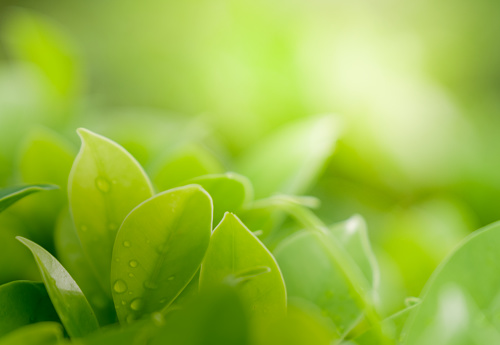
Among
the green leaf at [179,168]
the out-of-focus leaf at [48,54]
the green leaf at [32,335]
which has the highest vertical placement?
the out-of-focus leaf at [48,54]

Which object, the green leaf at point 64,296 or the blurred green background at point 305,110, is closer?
the green leaf at point 64,296

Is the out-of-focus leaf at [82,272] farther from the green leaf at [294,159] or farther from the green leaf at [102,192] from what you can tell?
the green leaf at [294,159]

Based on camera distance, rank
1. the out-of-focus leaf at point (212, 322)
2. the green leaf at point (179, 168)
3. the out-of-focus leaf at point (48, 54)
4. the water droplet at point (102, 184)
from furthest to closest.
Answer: the out-of-focus leaf at point (48, 54)
the green leaf at point (179, 168)
the water droplet at point (102, 184)
the out-of-focus leaf at point (212, 322)

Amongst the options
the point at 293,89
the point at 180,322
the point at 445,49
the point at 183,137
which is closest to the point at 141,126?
the point at 183,137

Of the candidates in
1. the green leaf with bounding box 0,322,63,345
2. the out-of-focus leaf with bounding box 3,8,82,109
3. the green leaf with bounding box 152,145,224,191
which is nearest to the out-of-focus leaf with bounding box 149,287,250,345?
the green leaf with bounding box 0,322,63,345

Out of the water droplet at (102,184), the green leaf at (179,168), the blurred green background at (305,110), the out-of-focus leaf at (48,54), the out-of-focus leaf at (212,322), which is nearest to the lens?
the out-of-focus leaf at (212,322)

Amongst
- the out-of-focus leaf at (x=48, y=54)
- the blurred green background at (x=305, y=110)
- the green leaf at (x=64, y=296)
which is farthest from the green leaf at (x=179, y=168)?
the out-of-focus leaf at (x=48, y=54)
